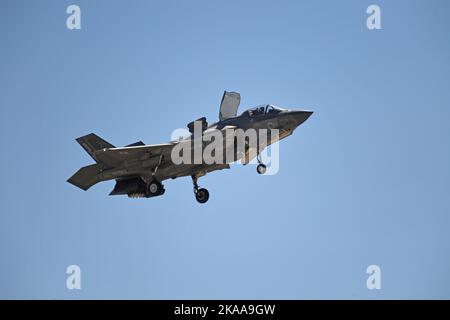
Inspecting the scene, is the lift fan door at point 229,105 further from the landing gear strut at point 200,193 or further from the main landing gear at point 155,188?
the main landing gear at point 155,188

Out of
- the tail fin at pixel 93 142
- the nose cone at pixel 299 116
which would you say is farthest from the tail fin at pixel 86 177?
the nose cone at pixel 299 116

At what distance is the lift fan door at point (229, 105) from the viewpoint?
32375 millimetres

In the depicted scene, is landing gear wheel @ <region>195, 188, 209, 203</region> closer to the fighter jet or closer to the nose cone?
the fighter jet

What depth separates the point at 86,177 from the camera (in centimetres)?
3194

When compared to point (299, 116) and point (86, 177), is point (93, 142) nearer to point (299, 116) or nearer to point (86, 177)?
point (86, 177)

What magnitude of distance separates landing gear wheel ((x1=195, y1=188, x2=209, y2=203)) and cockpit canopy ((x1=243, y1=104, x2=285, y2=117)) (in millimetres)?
4343

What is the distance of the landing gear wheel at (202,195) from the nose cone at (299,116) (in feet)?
17.9

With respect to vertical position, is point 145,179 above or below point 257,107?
below

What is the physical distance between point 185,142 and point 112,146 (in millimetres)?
3631

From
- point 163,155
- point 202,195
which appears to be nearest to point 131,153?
point 163,155
